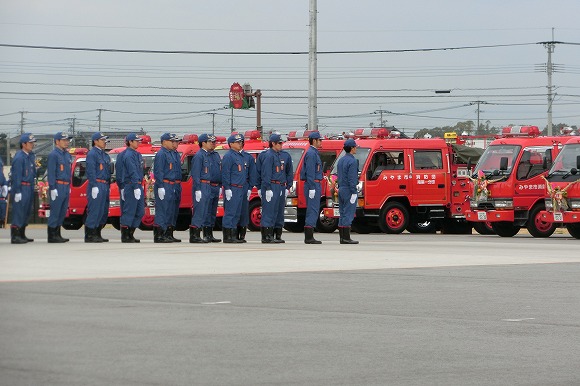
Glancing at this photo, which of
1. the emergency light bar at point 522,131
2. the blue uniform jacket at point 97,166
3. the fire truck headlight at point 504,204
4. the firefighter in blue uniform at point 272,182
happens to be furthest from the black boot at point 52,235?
the emergency light bar at point 522,131

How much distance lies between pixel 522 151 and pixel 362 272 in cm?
1289

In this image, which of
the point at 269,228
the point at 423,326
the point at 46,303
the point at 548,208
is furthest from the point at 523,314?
the point at 548,208

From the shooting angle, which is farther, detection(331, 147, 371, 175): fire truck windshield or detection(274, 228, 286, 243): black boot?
detection(331, 147, 371, 175): fire truck windshield

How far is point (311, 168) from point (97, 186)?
12.3 ft

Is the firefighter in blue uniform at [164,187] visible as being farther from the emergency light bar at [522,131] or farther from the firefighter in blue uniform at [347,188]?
the emergency light bar at [522,131]

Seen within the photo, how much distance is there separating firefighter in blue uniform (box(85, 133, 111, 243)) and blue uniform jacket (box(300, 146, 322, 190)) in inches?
136

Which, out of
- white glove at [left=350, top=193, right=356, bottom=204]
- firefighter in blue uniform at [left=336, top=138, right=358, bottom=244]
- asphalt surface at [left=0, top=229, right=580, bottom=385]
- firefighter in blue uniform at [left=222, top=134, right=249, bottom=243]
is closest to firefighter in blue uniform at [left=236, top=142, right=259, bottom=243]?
firefighter in blue uniform at [left=222, top=134, right=249, bottom=243]

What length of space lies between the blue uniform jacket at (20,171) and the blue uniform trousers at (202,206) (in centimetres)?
284

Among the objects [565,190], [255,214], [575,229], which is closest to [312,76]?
[255,214]

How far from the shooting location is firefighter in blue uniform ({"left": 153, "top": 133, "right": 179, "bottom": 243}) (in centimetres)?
2150

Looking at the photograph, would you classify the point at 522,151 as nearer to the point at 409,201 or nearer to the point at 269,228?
the point at 409,201

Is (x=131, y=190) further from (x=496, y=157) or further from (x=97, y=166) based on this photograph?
(x=496, y=157)

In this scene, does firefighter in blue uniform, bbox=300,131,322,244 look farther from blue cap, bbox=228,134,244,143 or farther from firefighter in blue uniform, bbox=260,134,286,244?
blue cap, bbox=228,134,244,143

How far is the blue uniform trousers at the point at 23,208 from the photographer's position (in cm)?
2059
